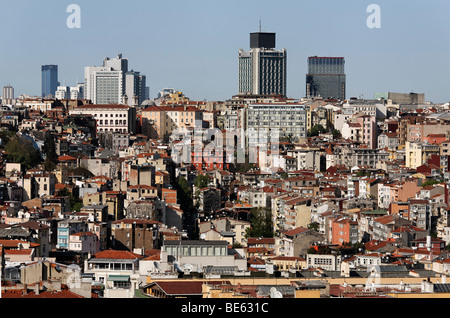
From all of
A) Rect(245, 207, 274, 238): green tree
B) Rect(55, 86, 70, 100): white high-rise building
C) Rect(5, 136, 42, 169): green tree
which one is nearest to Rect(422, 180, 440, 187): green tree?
Rect(245, 207, 274, 238): green tree

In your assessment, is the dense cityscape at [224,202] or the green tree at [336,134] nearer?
the dense cityscape at [224,202]

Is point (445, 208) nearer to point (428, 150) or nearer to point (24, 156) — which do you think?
point (428, 150)

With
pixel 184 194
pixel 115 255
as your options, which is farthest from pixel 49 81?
pixel 115 255

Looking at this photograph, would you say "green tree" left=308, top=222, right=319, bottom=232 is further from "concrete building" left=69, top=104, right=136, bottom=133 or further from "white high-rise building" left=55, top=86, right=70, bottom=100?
"white high-rise building" left=55, top=86, right=70, bottom=100

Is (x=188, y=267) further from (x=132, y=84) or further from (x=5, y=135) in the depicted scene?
(x=132, y=84)

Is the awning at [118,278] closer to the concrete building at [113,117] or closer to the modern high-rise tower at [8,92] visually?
the concrete building at [113,117]

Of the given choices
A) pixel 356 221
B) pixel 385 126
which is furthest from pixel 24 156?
pixel 385 126

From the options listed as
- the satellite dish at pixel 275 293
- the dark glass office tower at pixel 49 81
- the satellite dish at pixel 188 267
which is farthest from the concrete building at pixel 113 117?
the satellite dish at pixel 275 293
